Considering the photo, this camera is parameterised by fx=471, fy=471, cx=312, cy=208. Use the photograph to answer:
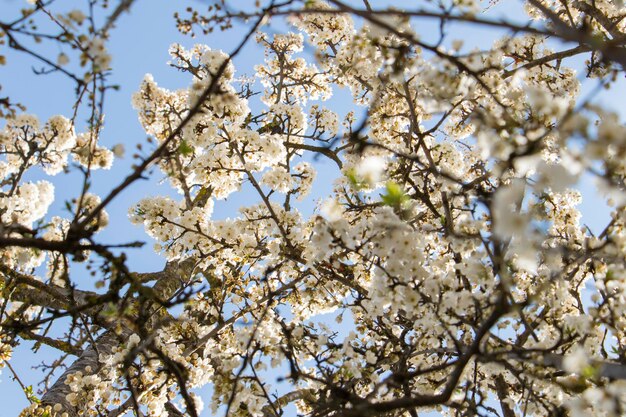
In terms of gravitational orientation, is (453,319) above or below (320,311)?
below

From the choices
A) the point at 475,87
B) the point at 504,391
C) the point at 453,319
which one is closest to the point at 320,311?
the point at 504,391

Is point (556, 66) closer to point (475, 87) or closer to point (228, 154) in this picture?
point (475, 87)

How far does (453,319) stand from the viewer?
130 inches

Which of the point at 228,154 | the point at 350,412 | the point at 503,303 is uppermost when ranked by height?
the point at 228,154

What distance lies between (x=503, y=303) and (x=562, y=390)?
2040mm

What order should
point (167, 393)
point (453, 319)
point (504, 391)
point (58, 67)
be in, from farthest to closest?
point (167, 393), point (504, 391), point (453, 319), point (58, 67)

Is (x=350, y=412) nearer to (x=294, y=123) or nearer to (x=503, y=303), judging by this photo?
(x=503, y=303)

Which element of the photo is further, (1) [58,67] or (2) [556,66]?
(2) [556,66]

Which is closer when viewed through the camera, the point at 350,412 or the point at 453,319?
the point at 350,412

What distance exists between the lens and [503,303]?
1919 millimetres

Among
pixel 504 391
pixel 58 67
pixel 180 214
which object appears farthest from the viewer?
pixel 180 214

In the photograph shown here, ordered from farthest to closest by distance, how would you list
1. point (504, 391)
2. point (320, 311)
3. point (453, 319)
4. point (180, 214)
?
point (320, 311), point (180, 214), point (504, 391), point (453, 319)

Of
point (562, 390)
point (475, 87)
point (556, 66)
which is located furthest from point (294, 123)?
point (562, 390)

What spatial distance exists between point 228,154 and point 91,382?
2909 millimetres
